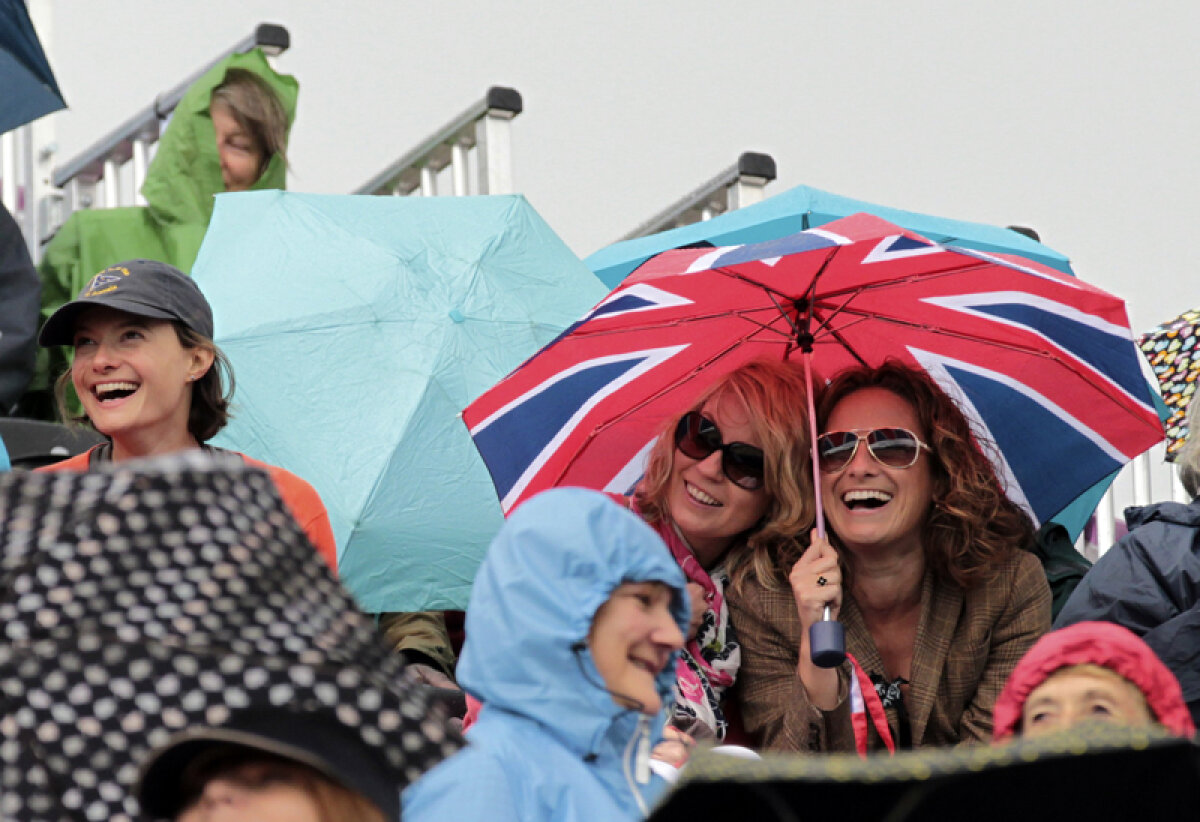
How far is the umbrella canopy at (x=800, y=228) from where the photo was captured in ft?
21.2

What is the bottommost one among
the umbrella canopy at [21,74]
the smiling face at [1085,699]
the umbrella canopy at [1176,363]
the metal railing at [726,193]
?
the smiling face at [1085,699]

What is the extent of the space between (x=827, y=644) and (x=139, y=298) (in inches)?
75.7

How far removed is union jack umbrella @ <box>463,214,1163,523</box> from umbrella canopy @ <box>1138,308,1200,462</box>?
1071 millimetres

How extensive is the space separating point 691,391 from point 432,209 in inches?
65.6

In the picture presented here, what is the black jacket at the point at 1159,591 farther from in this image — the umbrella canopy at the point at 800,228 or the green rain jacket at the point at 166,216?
the green rain jacket at the point at 166,216

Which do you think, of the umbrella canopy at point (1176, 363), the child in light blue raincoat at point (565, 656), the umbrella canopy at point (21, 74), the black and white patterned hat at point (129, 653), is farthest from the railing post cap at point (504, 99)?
the black and white patterned hat at point (129, 653)

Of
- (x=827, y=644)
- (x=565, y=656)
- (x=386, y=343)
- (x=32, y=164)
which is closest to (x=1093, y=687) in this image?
(x=565, y=656)

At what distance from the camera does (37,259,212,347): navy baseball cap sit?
15.3 feet

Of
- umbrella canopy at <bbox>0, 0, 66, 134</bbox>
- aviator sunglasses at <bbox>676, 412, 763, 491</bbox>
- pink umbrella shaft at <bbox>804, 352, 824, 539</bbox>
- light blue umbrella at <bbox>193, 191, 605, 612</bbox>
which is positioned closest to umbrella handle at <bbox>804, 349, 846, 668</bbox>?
pink umbrella shaft at <bbox>804, 352, 824, 539</bbox>

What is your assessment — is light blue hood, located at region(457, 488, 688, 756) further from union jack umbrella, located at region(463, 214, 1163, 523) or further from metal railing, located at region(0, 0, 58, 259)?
metal railing, located at region(0, 0, 58, 259)

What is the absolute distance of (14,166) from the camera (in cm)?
834

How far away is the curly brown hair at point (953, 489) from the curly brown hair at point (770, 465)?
4.1 inches

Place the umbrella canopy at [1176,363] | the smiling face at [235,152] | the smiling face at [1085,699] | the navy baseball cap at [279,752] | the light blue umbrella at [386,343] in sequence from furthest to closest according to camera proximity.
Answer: the smiling face at [235,152] < the umbrella canopy at [1176,363] < the light blue umbrella at [386,343] < the smiling face at [1085,699] < the navy baseball cap at [279,752]

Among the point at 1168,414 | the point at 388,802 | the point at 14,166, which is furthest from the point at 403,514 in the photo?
the point at 14,166
